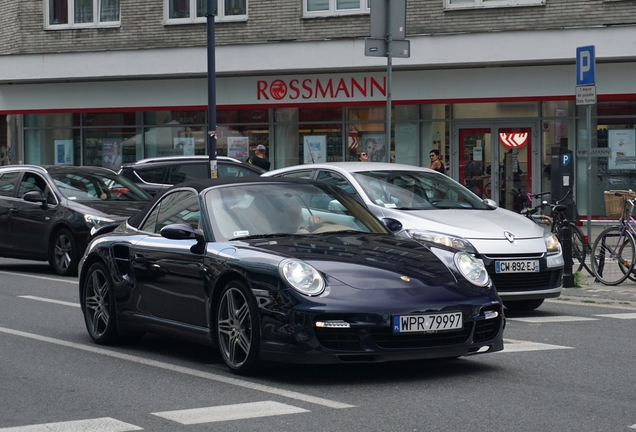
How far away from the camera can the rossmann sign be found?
1038 inches

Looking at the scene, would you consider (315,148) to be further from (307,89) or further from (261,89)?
(261,89)

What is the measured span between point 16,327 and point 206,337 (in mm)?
3192

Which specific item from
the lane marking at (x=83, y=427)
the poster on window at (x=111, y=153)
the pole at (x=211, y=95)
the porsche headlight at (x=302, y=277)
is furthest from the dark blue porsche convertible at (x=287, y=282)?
the poster on window at (x=111, y=153)

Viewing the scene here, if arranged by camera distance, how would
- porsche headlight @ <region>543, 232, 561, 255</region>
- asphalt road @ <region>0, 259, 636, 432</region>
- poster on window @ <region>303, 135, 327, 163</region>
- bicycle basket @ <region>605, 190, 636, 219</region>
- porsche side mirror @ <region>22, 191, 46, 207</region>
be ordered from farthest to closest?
poster on window @ <region>303, 135, 327, 163</region>, porsche side mirror @ <region>22, 191, 46, 207</region>, bicycle basket @ <region>605, 190, 636, 219</region>, porsche headlight @ <region>543, 232, 561, 255</region>, asphalt road @ <region>0, 259, 636, 432</region>

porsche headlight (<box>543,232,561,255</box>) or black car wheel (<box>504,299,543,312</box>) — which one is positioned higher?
porsche headlight (<box>543,232,561,255</box>)

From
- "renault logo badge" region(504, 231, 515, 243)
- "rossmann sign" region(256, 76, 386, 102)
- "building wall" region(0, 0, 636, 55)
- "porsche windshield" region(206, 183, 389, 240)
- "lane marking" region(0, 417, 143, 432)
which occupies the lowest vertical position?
"lane marking" region(0, 417, 143, 432)

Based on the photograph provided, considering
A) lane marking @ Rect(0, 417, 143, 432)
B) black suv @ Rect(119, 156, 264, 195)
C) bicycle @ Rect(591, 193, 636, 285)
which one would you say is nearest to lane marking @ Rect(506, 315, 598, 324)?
bicycle @ Rect(591, 193, 636, 285)

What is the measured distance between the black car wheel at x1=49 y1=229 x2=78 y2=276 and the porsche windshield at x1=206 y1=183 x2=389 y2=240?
7.67m

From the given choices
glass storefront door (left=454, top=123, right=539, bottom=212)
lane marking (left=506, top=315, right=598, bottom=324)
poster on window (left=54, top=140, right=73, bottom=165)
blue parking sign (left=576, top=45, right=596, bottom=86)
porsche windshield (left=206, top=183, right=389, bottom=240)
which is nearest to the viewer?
porsche windshield (left=206, top=183, right=389, bottom=240)

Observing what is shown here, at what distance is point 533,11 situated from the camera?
2453 cm

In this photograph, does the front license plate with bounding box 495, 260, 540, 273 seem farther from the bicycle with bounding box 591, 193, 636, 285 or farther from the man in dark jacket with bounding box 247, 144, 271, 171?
the man in dark jacket with bounding box 247, 144, 271, 171

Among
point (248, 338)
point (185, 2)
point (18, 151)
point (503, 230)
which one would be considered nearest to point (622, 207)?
point (503, 230)

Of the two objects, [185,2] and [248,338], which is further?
[185,2]

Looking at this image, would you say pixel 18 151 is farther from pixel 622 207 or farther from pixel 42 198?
pixel 622 207
